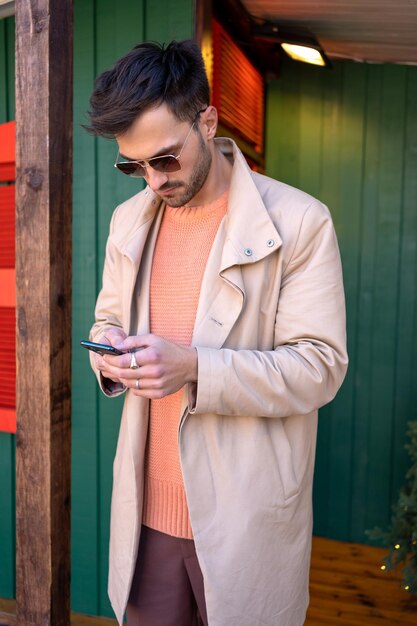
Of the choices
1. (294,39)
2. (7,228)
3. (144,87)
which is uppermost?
(294,39)

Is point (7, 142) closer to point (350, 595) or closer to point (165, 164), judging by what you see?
point (165, 164)

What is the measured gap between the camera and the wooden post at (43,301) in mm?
1729

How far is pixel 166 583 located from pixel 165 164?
3.71 feet

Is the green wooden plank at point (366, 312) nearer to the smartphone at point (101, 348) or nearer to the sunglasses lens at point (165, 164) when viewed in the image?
the sunglasses lens at point (165, 164)

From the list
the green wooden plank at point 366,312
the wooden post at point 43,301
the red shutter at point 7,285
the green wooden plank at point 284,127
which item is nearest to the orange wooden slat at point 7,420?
the red shutter at point 7,285

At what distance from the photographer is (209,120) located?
156 centimetres

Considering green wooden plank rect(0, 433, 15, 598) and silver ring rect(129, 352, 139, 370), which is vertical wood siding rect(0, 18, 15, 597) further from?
silver ring rect(129, 352, 139, 370)

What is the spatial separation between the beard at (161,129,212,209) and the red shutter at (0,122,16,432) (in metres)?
1.56

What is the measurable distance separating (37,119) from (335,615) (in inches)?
109

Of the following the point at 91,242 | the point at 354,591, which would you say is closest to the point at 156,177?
the point at 91,242

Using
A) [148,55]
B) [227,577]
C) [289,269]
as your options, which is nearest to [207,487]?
[227,577]

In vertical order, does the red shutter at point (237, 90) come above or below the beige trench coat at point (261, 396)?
above

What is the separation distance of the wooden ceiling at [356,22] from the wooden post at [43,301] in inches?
54.6

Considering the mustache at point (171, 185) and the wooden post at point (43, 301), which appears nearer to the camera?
the mustache at point (171, 185)
